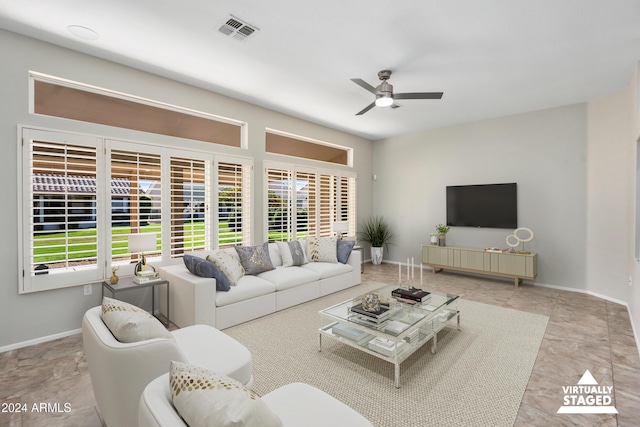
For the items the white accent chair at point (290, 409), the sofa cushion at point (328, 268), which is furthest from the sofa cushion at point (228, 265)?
the white accent chair at point (290, 409)

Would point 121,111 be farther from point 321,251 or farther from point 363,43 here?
point 321,251

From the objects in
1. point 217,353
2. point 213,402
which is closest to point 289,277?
point 217,353

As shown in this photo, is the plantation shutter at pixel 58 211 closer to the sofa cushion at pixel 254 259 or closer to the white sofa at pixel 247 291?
the white sofa at pixel 247 291

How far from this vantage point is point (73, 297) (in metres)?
3.31

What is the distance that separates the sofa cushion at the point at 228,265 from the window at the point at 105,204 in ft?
2.38

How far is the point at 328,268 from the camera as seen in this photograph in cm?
470

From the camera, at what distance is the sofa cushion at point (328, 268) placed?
4.57 m

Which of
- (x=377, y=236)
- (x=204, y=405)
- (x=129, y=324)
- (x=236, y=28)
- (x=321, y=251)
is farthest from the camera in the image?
(x=377, y=236)

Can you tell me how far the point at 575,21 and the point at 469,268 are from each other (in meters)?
4.02

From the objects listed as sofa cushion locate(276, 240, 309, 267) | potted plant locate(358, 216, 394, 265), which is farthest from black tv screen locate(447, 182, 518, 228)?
sofa cushion locate(276, 240, 309, 267)

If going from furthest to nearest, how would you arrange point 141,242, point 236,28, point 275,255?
point 275,255, point 141,242, point 236,28

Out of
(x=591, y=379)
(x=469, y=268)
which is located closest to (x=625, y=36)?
(x=591, y=379)

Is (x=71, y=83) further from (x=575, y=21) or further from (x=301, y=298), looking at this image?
(x=575, y=21)

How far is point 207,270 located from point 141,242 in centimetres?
78
